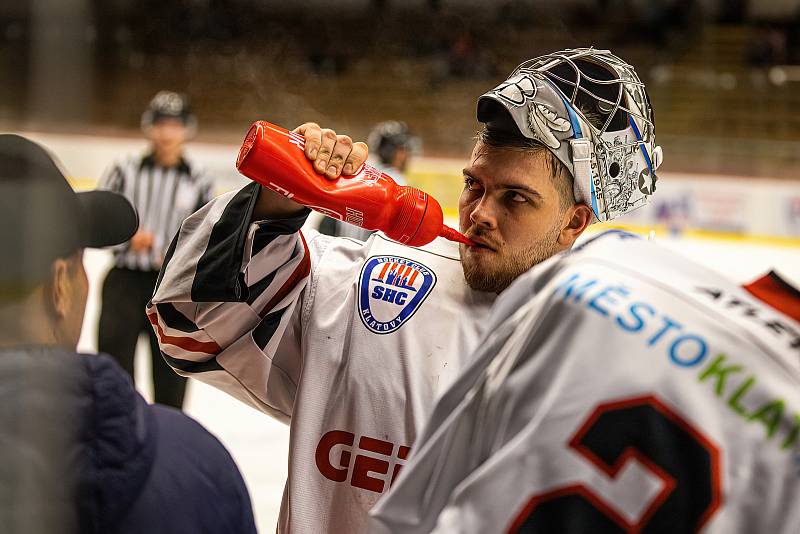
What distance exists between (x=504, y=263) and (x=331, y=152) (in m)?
0.22

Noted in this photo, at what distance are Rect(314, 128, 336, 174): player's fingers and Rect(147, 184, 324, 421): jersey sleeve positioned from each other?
93 millimetres

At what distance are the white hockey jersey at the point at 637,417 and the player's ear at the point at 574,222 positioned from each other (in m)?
0.51

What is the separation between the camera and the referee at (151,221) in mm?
2859

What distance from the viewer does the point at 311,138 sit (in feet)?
2.96

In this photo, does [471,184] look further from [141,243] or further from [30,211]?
[141,243]

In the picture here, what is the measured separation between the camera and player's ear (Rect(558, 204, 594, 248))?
3.35ft

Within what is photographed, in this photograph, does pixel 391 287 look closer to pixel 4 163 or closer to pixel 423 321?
pixel 423 321

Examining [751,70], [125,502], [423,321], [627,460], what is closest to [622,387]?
[627,460]

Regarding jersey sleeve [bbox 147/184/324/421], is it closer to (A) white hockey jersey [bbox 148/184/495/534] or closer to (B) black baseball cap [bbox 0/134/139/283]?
(A) white hockey jersey [bbox 148/184/495/534]

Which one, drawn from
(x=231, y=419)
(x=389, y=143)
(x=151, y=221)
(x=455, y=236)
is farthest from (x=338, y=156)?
(x=389, y=143)

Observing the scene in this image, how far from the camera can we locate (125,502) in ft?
1.68

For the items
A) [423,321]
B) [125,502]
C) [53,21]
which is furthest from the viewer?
[423,321]

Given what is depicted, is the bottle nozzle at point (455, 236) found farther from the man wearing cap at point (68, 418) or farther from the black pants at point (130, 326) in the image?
the black pants at point (130, 326)

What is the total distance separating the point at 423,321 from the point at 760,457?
22.9 inches
